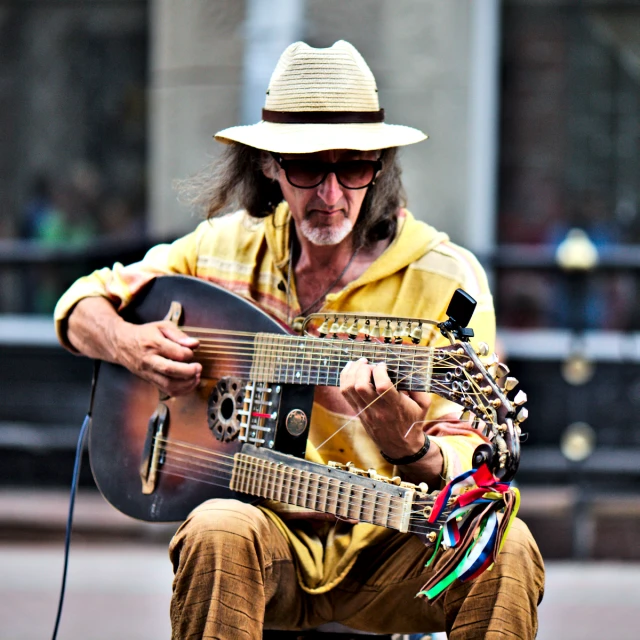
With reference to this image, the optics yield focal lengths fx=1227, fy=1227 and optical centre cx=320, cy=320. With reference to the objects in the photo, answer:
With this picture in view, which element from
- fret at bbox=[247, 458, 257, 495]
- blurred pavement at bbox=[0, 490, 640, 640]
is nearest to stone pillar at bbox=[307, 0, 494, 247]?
blurred pavement at bbox=[0, 490, 640, 640]

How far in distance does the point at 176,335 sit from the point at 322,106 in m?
0.67

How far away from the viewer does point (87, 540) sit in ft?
20.5

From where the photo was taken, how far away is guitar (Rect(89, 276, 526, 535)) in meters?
2.42

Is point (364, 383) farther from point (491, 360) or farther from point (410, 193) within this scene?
point (410, 193)

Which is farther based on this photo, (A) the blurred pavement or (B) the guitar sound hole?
(A) the blurred pavement

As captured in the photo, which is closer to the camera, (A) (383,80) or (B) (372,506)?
(B) (372,506)

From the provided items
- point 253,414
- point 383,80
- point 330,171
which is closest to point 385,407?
point 253,414

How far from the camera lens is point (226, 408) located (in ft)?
9.66

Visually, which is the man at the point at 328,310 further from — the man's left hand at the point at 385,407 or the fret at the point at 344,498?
the fret at the point at 344,498

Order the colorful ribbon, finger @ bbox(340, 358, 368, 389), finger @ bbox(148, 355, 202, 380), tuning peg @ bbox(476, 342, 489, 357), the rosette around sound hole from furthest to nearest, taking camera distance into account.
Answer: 1. finger @ bbox(148, 355, 202, 380)
2. the rosette around sound hole
3. finger @ bbox(340, 358, 368, 389)
4. tuning peg @ bbox(476, 342, 489, 357)
5. the colorful ribbon

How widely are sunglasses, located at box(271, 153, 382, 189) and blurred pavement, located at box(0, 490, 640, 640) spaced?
2400 mm

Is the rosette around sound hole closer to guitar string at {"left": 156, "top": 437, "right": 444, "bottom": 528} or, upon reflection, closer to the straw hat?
guitar string at {"left": 156, "top": 437, "right": 444, "bottom": 528}

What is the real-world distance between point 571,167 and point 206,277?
448cm

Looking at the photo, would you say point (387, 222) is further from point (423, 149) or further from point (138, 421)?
point (423, 149)
